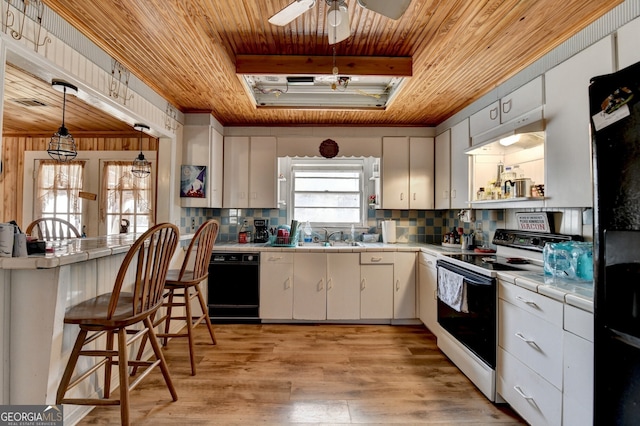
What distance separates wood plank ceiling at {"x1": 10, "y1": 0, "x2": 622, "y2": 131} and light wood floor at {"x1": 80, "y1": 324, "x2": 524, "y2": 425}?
89.9 inches

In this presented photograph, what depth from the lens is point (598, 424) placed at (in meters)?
1.10

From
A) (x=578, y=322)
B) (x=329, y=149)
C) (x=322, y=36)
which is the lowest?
(x=578, y=322)

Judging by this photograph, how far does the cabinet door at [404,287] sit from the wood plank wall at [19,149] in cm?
358

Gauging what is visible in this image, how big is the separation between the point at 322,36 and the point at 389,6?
842 mm

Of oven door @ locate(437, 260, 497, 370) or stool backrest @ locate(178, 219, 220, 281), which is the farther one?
stool backrest @ locate(178, 219, 220, 281)

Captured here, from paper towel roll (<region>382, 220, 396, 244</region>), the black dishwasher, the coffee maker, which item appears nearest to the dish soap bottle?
the coffee maker

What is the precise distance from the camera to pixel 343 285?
309 cm

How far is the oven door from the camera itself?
185 centimetres

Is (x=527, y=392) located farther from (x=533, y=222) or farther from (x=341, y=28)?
(x=341, y=28)

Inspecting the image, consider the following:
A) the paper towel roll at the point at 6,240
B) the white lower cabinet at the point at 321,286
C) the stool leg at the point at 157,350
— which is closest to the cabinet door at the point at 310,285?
the white lower cabinet at the point at 321,286

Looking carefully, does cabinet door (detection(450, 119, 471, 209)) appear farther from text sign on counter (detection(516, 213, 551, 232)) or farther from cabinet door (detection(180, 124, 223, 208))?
cabinet door (detection(180, 124, 223, 208))

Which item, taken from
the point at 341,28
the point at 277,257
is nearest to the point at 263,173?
the point at 277,257

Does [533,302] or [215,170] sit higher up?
[215,170]

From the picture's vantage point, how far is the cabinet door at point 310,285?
10.1ft
